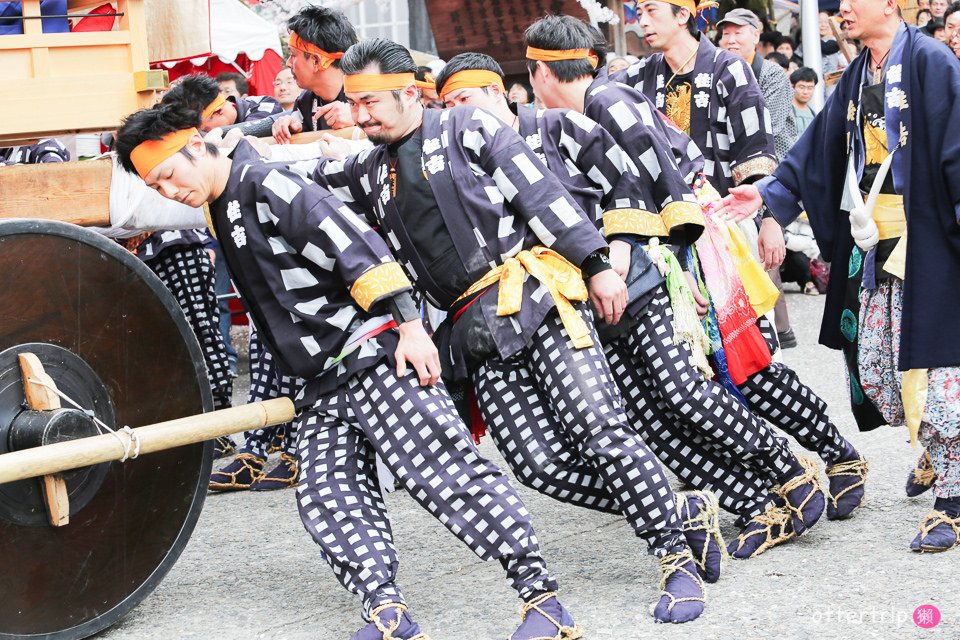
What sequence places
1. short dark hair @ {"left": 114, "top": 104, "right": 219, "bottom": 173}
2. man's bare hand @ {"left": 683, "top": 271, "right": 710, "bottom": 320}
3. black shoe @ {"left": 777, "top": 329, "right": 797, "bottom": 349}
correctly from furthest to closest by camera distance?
black shoe @ {"left": 777, "top": 329, "right": 797, "bottom": 349}
man's bare hand @ {"left": 683, "top": 271, "right": 710, "bottom": 320}
short dark hair @ {"left": 114, "top": 104, "right": 219, "bottom": 173}

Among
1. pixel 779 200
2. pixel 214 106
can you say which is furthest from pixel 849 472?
pixel 214 106

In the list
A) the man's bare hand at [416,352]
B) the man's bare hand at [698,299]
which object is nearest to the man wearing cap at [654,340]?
the man's bare hand at [698,299]

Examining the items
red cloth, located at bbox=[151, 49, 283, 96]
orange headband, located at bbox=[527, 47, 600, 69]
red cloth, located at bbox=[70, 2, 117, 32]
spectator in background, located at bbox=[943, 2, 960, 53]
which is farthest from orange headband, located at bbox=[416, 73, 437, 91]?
red cloth, located at bbox=[151, 49, 283, 96]

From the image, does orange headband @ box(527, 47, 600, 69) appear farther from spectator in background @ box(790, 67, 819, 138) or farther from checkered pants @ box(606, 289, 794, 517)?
spectator in background @ box(790, 67, 819, 138)

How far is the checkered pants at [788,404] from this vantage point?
4.00 m

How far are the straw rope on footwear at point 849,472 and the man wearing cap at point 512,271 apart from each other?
3.10 feet

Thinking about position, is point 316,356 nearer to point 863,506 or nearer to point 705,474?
point 705,474

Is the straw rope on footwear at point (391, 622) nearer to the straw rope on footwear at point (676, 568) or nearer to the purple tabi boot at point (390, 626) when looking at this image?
Answer: the purple tabi boot at point (390, 626)

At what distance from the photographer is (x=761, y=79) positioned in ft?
23.5

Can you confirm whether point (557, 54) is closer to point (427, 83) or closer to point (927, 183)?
point (427, 83)

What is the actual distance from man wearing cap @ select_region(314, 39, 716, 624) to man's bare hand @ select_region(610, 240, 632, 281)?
9.6 inches

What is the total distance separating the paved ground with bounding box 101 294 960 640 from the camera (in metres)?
3.20

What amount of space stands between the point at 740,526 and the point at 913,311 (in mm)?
895

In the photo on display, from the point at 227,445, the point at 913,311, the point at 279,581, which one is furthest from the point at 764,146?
the point at 227,445
